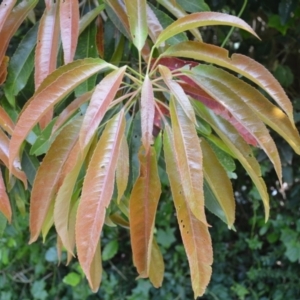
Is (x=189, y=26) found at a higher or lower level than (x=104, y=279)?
higher

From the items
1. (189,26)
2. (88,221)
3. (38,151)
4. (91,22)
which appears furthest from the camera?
(91,22)

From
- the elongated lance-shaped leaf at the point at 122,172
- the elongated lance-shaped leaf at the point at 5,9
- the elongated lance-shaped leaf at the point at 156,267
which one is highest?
the elongated lance-shaped leaf at the point at 5,9

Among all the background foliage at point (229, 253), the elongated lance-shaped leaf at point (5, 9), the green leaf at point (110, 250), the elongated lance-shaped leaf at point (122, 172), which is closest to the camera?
the elongated lance-shaped leaf at point (122, 172)

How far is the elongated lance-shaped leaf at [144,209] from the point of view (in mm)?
575

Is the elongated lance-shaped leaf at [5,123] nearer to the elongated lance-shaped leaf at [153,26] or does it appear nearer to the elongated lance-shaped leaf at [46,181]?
the elongated lance-shaped leaf at [46,181]

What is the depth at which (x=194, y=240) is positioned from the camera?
1.75ft

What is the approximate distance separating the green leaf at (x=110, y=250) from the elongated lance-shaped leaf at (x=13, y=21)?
1.24 m

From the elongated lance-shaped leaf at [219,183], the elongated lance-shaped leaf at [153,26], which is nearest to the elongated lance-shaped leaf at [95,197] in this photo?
the elongated lance-shaped leaf at [219,183]

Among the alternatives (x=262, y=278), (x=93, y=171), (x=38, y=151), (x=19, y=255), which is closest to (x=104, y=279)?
(x=19, y=255)

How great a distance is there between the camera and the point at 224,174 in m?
0.62

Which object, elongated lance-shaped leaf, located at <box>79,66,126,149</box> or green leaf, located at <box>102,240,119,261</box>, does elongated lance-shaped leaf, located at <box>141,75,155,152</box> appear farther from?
green leaf, located at <box>102,240,119,261</box>

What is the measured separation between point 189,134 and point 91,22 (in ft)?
1.34

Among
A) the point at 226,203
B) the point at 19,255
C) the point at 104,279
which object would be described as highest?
the point at 226,203

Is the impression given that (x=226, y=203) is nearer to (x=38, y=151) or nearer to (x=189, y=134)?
(x=189, y=134)
